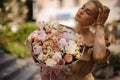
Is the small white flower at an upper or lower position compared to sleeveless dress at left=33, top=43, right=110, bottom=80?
upper

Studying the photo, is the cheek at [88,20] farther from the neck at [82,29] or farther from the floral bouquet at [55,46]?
the floral bouquet at [55,46]

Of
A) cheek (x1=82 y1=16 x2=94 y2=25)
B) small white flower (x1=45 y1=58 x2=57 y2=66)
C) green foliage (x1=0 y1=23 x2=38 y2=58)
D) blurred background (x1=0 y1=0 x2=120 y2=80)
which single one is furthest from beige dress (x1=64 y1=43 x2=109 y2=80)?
green foliage (x1=0 y1=23 x2=38 y2=58)

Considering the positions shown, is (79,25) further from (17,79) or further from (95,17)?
(17,79)

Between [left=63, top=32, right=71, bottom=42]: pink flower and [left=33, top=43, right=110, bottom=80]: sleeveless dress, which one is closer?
[left=33, top=43, right=110, bottom=80]: sleeveless dress

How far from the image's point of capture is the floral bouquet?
388cm

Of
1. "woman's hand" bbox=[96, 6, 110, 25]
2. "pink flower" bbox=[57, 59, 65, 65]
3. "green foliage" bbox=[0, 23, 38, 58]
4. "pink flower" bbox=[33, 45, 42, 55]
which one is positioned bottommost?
"green foliage" bbox=[0, 23, 38, 58]

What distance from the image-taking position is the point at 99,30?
3.96m

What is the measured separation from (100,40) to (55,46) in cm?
46

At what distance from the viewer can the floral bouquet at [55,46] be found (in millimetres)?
3885

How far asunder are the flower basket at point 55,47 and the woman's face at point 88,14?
18 centimetres

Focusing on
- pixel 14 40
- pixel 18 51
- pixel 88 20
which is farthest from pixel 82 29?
pixel 14 40

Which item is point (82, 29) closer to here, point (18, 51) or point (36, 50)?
point (36, 50)

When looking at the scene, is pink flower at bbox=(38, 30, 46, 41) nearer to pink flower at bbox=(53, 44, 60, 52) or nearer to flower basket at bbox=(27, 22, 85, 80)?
flower basket at bbox=(27, 22, 85, 80)

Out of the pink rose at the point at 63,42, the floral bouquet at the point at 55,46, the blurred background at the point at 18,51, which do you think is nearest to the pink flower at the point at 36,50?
the floral bouquet at the point at 55,46
